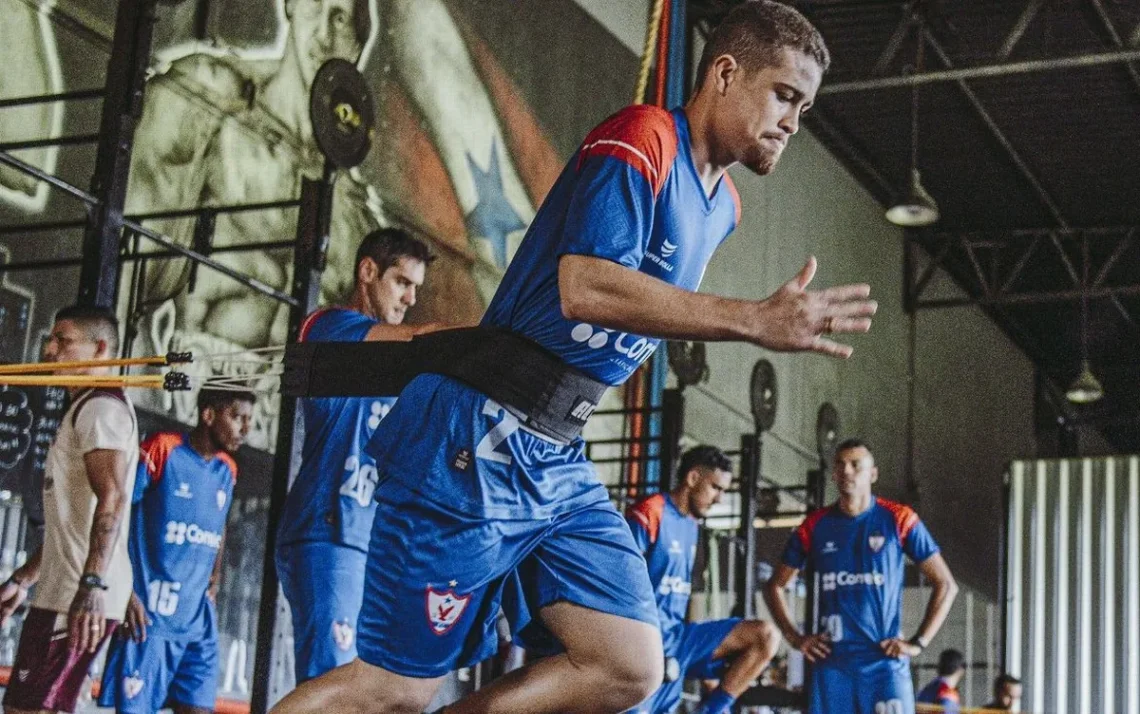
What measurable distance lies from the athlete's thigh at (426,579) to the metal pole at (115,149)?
2.13 metres

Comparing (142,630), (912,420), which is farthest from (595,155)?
(912,420)

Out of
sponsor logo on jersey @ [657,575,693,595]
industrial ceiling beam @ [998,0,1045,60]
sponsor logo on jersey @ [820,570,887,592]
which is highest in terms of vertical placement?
industrial ceiling beam @ [998,0,1045,60]

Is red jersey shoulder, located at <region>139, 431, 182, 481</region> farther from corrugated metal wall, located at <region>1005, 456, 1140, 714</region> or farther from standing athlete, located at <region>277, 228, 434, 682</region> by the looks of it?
corrugated metal wall, located at <region>1005, 456, 1140, 714</region>

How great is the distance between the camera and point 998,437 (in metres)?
21.7

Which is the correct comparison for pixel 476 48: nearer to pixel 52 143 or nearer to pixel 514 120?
pixel 514 120

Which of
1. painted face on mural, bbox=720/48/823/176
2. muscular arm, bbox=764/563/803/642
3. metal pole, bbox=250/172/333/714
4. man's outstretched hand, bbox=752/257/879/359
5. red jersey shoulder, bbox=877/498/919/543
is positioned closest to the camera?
man's outstretched hand, bbox=752/257/879/359

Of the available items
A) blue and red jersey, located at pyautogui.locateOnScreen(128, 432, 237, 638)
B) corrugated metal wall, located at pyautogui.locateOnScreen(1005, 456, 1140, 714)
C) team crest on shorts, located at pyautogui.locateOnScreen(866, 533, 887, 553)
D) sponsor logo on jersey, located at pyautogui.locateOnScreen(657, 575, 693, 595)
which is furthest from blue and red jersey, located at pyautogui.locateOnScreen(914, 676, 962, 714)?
blue and red jersey, located at pyautogui.locateOnScreen(128, 432, 237, 638)

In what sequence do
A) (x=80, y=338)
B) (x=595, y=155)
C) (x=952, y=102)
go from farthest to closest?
(x=952, y=102) → (x=80, y=338) → (x=595, y=155)

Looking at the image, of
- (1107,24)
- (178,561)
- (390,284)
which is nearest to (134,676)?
(178,561)

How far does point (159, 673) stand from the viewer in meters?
5.75

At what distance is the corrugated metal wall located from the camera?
15318 mm

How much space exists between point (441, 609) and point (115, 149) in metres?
2.50

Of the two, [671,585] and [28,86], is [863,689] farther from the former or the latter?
[28,86]

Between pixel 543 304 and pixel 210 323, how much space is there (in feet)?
15.5
